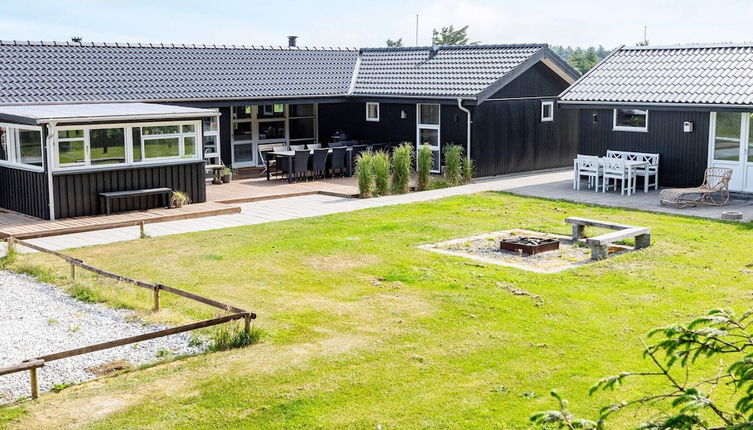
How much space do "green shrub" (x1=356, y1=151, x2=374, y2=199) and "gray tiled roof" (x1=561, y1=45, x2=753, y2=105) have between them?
5.16 metres

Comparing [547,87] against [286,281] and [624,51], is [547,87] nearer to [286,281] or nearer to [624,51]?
[624,51]

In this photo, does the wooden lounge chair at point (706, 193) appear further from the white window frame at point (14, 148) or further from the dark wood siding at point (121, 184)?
the white window frame at point (14, 148)

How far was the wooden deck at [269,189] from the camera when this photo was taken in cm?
1972

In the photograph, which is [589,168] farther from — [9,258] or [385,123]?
[9,258]

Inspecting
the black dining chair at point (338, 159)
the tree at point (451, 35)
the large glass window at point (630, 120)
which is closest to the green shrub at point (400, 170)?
the black dining chair at point (338, 159)

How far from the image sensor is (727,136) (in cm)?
1906

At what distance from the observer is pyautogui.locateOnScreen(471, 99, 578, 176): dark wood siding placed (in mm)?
22953

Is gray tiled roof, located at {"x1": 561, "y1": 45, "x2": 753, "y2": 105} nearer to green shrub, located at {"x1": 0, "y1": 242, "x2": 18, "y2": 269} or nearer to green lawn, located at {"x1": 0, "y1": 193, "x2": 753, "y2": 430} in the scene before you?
green lawn, located at {"x1": 0, "y1": 193, "x2": 753, "y2": 430}

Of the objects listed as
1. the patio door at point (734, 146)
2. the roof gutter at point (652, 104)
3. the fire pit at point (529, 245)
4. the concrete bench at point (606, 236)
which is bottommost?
the fire pit at point (529, 245)

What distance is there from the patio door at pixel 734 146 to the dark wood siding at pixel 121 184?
36.1ft

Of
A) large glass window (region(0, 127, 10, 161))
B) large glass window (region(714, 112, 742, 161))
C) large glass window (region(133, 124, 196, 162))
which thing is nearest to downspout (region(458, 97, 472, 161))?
large glass window (region(714, 112, 742, 161))

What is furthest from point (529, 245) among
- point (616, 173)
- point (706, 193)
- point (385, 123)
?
point (385, 123)

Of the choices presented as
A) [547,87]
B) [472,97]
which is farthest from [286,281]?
[547,87]

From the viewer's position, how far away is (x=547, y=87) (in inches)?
968
